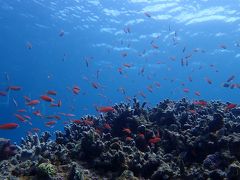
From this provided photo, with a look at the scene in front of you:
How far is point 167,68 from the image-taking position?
2224 inches

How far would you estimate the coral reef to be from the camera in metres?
6.22

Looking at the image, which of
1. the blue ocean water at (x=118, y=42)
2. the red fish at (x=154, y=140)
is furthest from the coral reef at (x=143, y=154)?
the blue ocean water at (x=118, y=42)

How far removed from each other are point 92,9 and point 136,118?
2694 centimetres

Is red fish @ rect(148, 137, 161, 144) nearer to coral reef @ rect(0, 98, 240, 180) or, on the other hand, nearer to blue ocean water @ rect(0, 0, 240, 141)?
coral reef @ rect(0, 98, 240, 180)

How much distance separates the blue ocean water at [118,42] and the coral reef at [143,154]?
724cm

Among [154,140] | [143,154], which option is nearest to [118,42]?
[154,140]

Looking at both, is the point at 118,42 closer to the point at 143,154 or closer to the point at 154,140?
the point at 154,140

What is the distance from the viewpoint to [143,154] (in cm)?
742

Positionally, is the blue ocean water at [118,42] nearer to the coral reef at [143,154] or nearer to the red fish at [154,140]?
the coral reef at [143,154]

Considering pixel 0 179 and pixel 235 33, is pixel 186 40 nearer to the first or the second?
pixel 235 33

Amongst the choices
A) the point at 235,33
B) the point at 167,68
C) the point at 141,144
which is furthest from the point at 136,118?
→ the point at 167,68

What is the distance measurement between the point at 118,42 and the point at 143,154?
3834 centimetres

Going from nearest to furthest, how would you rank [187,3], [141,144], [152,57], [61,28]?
[141,144] < [187,3] < [61,28] < [152,57]

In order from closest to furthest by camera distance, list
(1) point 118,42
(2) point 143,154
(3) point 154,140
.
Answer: (2) point 143,154 → (3) point 154,140 → (1) point 118,42
